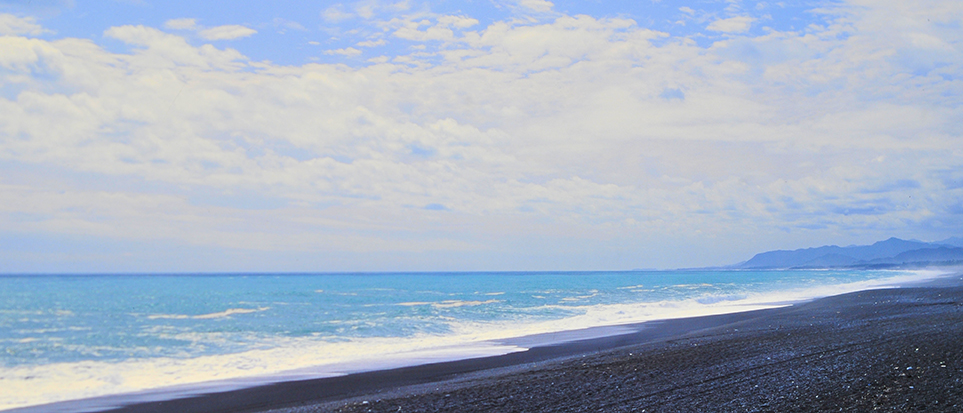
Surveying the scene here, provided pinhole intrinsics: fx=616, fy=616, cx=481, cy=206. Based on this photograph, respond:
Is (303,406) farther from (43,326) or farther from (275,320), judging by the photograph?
(43,326)

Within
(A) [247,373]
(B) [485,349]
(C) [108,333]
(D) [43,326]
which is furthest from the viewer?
(D) [43,326]

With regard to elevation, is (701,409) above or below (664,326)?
above

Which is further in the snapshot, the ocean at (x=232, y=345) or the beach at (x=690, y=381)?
the ocean at (x=232, y=345)

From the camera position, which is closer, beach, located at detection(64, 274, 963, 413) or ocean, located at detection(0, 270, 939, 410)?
beach, located at detection(64, 274, 963, 413)

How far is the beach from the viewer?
7.49 metres

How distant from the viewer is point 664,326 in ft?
74.9

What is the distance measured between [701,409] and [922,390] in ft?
8.27

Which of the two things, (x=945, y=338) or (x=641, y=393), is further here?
(x=945, y=338)

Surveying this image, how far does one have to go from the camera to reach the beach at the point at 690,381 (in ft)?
24.6

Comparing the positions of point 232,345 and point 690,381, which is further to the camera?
point 232,345

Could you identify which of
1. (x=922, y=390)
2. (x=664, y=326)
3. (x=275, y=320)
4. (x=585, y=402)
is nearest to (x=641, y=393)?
(x=585, y=402)

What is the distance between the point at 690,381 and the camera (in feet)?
29.9

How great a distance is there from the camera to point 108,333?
74.5ft

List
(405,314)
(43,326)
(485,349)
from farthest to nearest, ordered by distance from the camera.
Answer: (405,314) → (43,326) → (485,349)
